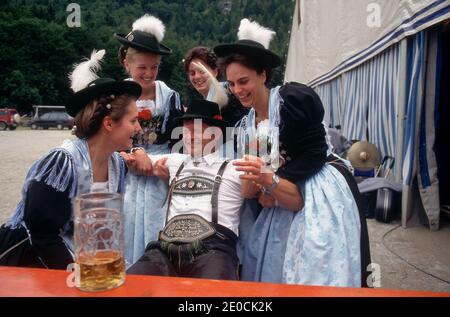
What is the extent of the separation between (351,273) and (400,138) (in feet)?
12.5

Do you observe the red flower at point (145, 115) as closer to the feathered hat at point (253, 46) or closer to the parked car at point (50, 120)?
the feathered hat at point (253, 46)

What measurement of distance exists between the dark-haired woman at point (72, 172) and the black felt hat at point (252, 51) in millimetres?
634

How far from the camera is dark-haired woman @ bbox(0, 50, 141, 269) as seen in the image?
181 centimetres

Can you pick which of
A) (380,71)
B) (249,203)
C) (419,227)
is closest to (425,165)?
(419,227)

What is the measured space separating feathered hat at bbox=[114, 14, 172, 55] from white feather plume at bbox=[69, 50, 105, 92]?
607mm

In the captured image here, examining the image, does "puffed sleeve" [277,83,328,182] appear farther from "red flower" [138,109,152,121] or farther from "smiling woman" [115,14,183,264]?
"red flower" [138,109,152,121]

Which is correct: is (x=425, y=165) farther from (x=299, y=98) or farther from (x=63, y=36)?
(x=63, y=36)

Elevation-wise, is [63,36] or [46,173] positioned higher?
[63,36]

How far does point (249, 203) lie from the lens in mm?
2615

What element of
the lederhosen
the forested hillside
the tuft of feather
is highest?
the forested hillside

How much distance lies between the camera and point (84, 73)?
226 cm

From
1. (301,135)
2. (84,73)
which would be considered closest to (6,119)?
(84,73)

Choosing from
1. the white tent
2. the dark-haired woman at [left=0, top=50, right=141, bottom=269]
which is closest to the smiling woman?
the dark-haired woman at [left=0, top=50, right=141, bottom=269]

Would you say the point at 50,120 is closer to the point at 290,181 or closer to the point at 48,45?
the point at 48,45
